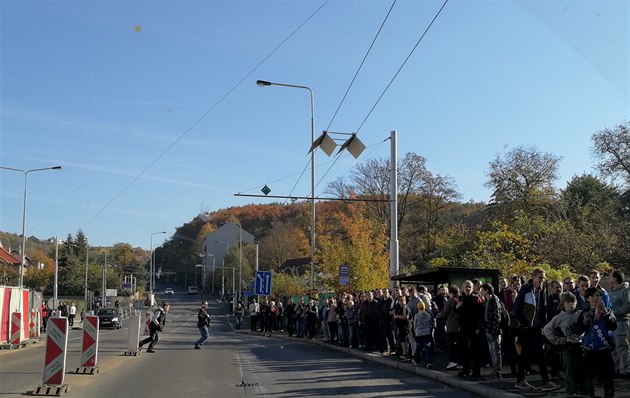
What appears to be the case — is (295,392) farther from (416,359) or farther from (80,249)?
(80,249)

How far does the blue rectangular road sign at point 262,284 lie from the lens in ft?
108

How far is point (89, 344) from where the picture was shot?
14531 mm

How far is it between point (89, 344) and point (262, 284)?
61.7ft

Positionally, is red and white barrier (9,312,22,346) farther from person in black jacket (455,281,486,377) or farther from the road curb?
person in black jacket (455,281,486,377)

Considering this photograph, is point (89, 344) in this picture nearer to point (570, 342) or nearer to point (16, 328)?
point (570, 342)

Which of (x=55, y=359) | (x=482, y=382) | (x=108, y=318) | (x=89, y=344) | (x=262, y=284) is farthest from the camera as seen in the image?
(x=108, y=318)

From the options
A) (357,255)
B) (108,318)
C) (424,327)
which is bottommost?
(108,318)

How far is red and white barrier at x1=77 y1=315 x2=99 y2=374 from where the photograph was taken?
14344 millimetres

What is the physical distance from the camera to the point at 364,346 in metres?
20.8

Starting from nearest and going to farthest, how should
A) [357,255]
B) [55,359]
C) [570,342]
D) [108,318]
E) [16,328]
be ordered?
[570,342]
[55,359]
[16,328]
[357,255]
[108,318]

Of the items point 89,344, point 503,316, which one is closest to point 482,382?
point 503,316

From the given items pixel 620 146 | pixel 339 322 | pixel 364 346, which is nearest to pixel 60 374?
pixel 364 346

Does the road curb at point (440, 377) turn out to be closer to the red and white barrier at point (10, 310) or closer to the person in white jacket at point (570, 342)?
the person in white jacket at point (570, 342)

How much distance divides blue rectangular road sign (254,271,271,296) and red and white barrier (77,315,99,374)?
18.5m
